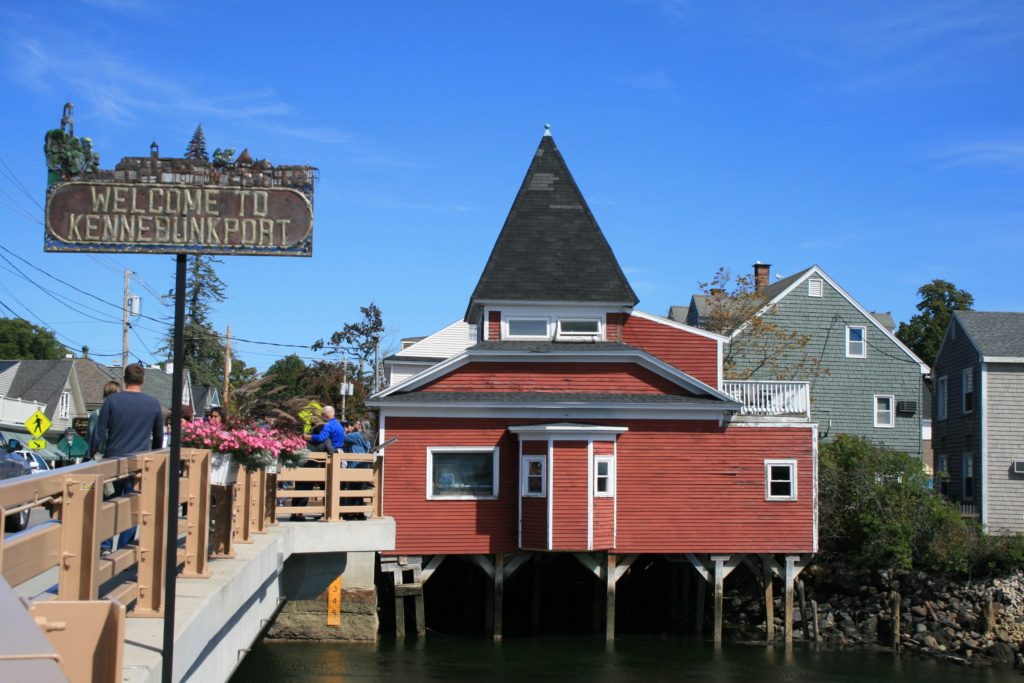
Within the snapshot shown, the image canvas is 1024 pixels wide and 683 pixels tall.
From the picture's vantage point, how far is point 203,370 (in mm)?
65750

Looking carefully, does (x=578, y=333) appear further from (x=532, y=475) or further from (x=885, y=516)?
(x=885, y=516)

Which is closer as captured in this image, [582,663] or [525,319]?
[582,663]


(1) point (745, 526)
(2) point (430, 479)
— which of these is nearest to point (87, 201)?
(2) point (430, 479)

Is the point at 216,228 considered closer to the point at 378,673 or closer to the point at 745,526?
the point at 378,673

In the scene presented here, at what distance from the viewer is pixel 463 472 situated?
24.6m

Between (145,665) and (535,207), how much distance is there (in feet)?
83.8

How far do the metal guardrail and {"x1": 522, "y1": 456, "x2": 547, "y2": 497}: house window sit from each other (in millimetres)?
14111

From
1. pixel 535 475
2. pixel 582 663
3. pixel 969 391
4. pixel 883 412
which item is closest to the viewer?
pixel 582 663

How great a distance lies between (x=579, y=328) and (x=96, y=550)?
22.9 m

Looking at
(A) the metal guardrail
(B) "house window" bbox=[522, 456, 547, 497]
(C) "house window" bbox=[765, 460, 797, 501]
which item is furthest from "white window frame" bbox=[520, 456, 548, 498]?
(A) the metal guardrail

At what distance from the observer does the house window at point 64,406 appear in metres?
56.4

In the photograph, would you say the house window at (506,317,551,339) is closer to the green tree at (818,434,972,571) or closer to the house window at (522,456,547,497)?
the house window at (522,456,547,497)

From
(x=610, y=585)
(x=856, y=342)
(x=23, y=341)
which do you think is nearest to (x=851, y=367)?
(x=856, y=342)

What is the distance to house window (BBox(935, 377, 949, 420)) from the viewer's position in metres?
38.1
